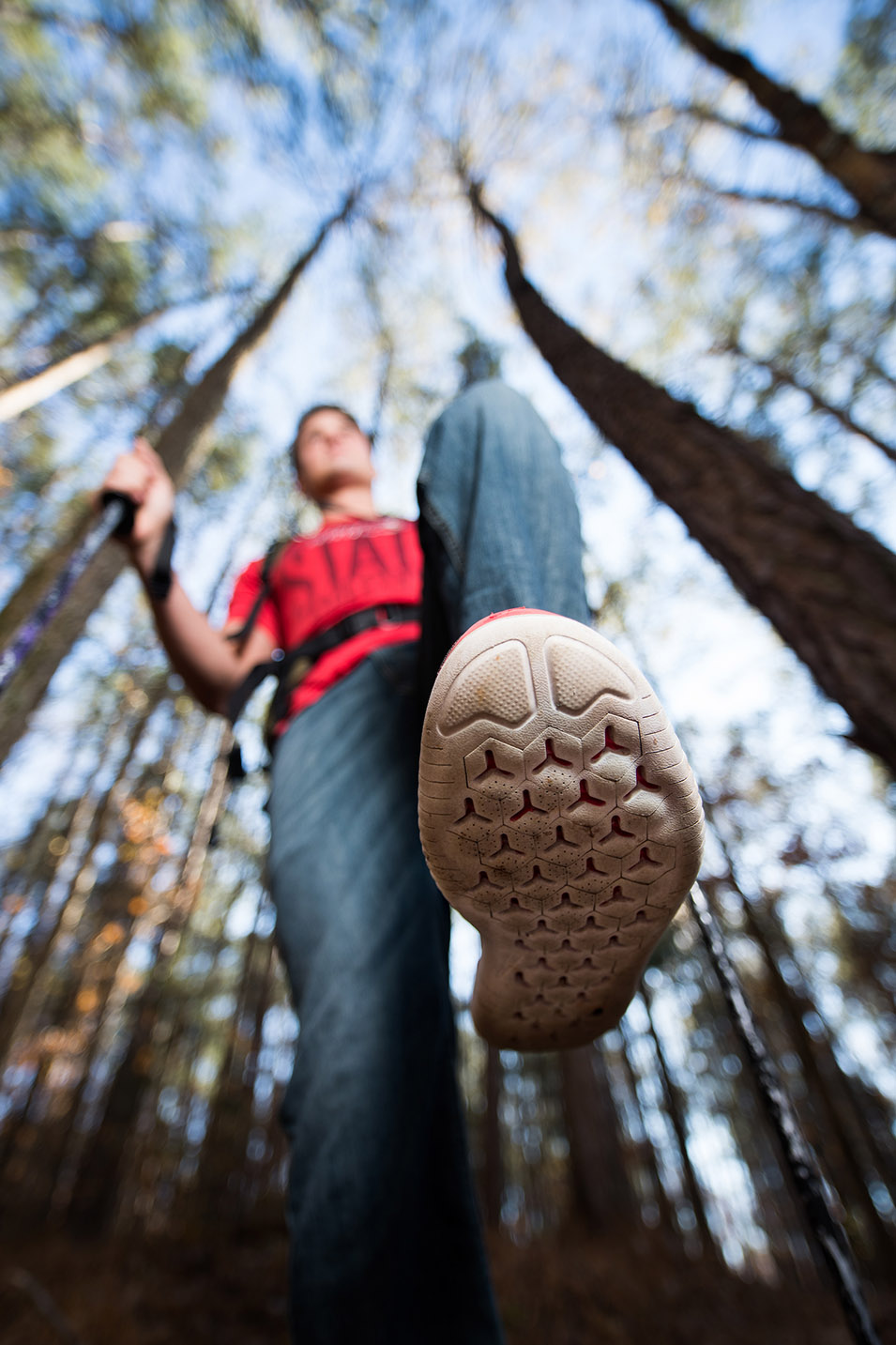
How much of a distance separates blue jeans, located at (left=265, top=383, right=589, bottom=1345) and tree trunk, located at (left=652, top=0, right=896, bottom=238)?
284 cm

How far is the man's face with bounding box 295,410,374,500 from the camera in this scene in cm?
180

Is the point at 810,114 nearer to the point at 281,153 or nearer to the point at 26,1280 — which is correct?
the point at 281,153

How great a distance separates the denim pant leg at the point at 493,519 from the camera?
75cm

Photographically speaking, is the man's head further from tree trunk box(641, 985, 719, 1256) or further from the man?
tree trunk box(641, 985, 719, 1256)

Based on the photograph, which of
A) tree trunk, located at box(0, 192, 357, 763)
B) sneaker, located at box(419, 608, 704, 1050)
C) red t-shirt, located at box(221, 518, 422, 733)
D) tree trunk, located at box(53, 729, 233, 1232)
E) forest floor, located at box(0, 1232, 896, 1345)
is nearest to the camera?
sneaker, located at box(419, 608, 704, 1050)

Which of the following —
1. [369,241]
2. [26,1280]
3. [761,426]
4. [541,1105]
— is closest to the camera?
[26,1280]

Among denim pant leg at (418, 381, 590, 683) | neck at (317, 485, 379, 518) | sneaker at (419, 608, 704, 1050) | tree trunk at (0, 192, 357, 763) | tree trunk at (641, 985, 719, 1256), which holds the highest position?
tree trunk at (0, 192, 357, 763)

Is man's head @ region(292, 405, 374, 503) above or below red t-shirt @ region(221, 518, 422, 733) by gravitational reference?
above

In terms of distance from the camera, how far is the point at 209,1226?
648 cm

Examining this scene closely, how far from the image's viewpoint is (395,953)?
2.94 ft

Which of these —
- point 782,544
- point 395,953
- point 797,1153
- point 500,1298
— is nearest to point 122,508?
point 395,953

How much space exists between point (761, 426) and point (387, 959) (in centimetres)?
669

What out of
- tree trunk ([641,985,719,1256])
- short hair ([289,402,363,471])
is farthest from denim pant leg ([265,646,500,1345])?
tree trunk ([641,985,719,1256])

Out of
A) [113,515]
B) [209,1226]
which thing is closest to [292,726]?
[113,515]
